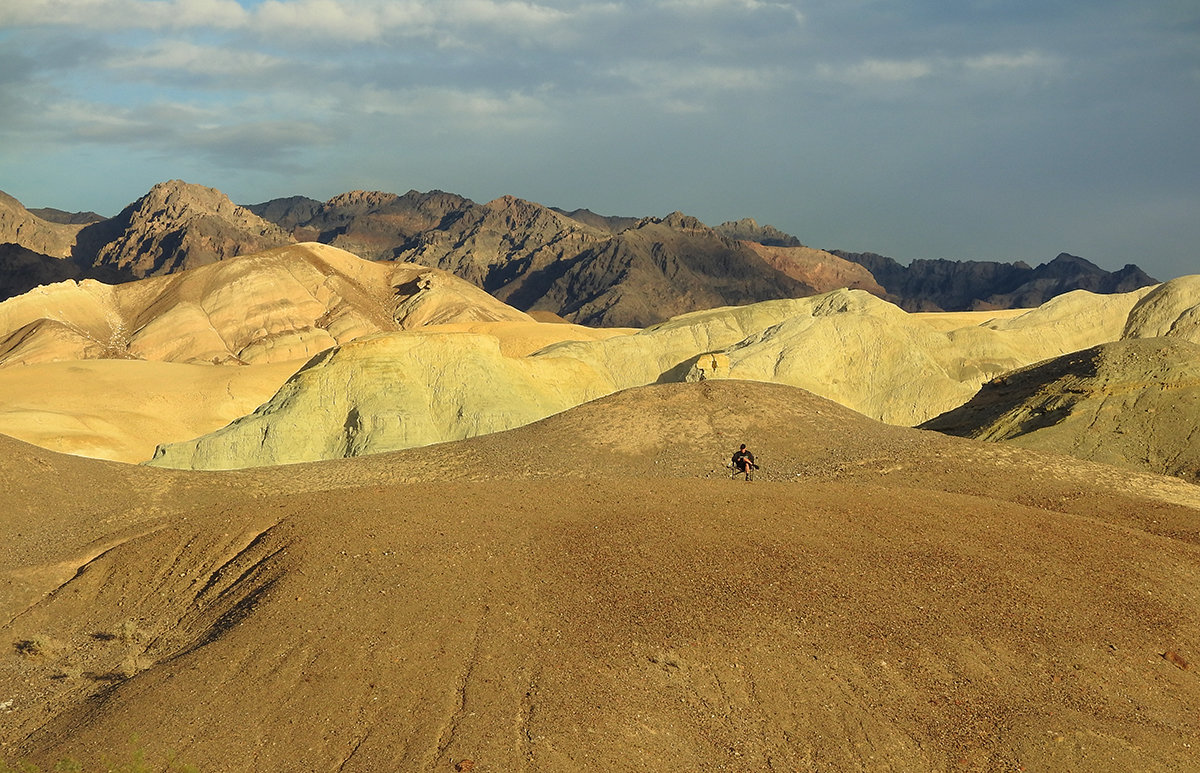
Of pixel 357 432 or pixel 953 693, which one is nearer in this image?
pixel 953 693

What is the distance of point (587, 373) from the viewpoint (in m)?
58.3

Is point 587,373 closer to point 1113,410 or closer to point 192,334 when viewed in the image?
point 1113,410

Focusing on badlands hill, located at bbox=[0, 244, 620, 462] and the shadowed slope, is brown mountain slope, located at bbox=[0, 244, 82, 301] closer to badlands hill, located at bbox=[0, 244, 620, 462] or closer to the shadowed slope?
badlands hill, located at bbox=[0, 244, 620, 462]

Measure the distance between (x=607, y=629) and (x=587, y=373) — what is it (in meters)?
43.5

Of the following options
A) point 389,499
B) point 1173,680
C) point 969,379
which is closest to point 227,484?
point 389,499

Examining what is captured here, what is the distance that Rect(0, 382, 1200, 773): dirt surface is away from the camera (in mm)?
12914

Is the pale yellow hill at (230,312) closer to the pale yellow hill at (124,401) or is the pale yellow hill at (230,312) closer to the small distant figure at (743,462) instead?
the pale yellow hill at (124,401)

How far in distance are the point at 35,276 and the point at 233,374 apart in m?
95.4

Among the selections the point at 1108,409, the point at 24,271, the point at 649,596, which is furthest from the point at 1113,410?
the point at 24,271

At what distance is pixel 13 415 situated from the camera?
58562 millimetres

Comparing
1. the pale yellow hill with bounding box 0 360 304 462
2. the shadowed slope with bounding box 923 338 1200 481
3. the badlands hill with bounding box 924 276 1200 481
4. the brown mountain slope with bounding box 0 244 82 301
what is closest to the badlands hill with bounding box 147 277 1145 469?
the badlands hill with bounding box 924 276 1200 481

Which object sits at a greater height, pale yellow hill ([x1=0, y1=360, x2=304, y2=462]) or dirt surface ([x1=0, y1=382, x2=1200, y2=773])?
dirt surface ([x1=0, y1=382, x2=1200, y2=773])

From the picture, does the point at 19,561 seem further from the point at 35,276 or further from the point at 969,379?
the point at 35,276

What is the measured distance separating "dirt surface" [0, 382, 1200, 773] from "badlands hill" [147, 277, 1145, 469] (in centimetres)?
2138
